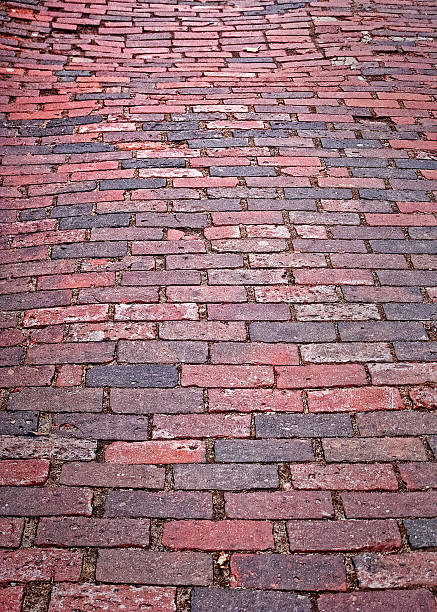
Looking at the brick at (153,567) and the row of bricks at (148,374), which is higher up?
the row of bricks at (148,374)

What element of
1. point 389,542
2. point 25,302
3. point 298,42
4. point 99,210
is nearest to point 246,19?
point 298,42

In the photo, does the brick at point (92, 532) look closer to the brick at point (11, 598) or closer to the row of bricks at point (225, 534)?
the row of bricks at point (225, 534)

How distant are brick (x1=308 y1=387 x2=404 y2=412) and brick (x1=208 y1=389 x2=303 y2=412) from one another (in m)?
0.06

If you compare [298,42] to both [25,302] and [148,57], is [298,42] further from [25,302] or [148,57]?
[25,302]

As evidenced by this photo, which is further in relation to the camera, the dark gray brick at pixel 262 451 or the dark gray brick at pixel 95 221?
the dark gray brick at pixel 95 221

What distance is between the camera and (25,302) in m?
2.28

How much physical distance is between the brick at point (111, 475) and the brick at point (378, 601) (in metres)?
0.55

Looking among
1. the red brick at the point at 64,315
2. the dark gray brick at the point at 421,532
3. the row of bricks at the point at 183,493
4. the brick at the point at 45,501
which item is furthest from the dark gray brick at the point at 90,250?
the dark gray brick at the point at 421,532

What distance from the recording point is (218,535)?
5.37ft

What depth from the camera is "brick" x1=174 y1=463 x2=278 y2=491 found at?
174cm

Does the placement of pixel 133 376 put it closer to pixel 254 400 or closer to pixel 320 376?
pixel 254 400

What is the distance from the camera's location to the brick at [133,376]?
6.53 ft

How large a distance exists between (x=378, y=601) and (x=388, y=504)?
271mm

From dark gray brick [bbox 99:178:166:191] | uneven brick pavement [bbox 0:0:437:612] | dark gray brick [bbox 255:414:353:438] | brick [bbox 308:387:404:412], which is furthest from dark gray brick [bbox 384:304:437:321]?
dark gray brick [bbox 99:178:166:191]
